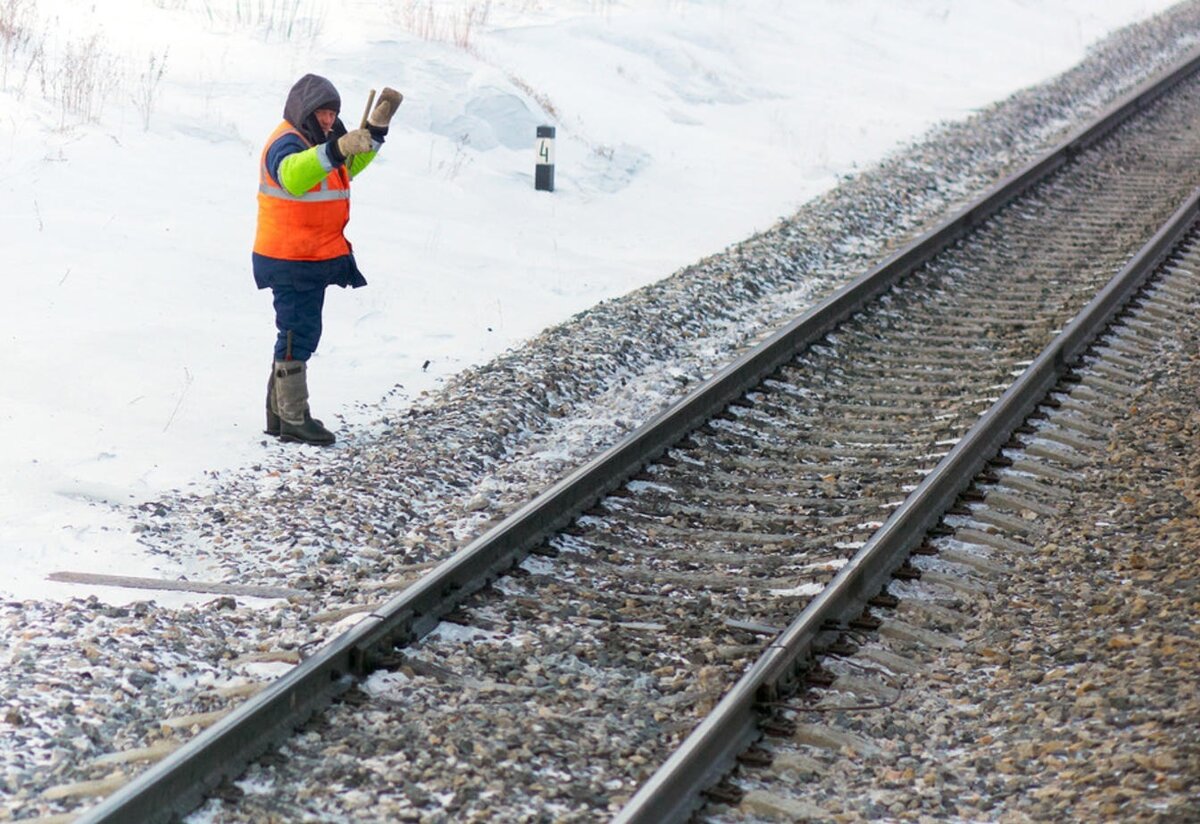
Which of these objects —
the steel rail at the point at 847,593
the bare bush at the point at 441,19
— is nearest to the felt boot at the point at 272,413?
the steel rail at the point at 847,593

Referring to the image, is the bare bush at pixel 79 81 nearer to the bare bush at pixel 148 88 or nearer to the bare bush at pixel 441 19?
the bare bush at pixel 148 88

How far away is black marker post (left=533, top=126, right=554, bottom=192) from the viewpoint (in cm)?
1327

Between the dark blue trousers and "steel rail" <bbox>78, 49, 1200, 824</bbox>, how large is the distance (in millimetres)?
1801

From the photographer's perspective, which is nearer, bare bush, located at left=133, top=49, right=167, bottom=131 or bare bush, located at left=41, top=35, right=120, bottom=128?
bare bush, located at left=41, top=35, right=120, bottom=128

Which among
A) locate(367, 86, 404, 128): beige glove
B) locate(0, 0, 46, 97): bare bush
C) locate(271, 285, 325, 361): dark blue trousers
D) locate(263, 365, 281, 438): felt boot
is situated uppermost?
locate(367, 86, 404, 128): beige glove

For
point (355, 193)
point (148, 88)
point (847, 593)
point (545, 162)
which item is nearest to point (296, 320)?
point (847, 593)

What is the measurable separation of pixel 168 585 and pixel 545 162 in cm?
828

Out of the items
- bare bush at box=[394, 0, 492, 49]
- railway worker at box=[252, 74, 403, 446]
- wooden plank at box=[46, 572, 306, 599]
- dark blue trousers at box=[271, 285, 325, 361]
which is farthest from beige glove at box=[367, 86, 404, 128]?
bare bush at box=[394, 0, 492, 49]

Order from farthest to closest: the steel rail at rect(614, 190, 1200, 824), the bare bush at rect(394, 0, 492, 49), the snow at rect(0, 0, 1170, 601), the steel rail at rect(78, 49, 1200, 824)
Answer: the bare bush at rect(394, 0, 492, 49)
the snow at rect(0, 0, 1170, 601)
the steel rail at rect(614, 190, 1200, 824)
the steel rail at rect(78, 49, 1200, 824)

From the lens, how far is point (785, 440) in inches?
309

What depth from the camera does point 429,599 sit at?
549cm

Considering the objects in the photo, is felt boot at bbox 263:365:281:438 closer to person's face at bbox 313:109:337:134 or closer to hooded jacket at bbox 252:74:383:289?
hooded jacket at bbox 252:74:383:289

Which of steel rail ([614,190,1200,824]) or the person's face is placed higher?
the person's face

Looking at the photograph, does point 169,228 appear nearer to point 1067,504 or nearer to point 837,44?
point 1067,504
